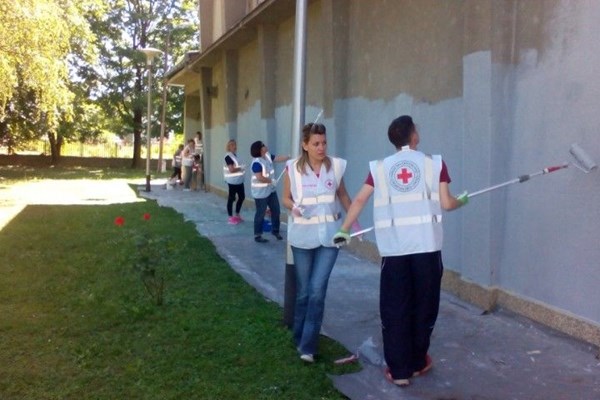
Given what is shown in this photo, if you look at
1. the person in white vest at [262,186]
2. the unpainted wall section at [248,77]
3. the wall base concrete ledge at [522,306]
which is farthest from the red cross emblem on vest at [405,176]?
the unpainted wall section at [248,77]

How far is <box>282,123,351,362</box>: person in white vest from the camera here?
545cm

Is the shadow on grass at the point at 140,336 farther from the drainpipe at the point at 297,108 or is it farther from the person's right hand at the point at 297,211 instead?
the person's right hand at the point at 297,211

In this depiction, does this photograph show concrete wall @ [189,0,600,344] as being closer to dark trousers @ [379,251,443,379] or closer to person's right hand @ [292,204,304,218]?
dark trousers @ [379,251,443,379]

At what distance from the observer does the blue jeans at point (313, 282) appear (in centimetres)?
550

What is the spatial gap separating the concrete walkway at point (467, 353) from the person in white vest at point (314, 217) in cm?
53

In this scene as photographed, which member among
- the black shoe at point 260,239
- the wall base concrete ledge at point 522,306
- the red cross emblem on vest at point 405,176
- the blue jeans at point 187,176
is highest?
the red cross emblem on vest at point 405,176

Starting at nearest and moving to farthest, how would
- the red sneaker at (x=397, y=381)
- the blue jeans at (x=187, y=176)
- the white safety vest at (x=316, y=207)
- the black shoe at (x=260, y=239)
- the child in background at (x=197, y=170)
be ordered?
the red sneaker at (x=397, y=381) < the white safety vest at (x=316, y=207) < the black shoe at (x=260, y=239) < the child in background at (x=197, y=170) < the blue jeans at (x=187, y=176)

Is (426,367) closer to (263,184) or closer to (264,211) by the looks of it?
(263,184)

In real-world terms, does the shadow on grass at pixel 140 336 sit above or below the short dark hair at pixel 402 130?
below

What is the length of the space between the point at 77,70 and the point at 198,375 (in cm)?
4049

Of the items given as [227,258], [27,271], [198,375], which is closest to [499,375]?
[198,375]

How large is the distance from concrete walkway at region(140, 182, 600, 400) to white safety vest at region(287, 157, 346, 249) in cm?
100

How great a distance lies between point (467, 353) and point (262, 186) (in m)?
5.97

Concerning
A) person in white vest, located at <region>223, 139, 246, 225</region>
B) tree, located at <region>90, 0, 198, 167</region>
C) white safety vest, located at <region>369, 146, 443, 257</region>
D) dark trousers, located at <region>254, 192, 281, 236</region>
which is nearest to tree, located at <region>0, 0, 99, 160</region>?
person in white vest, located at <region>223, 139, 246, 225</region>
